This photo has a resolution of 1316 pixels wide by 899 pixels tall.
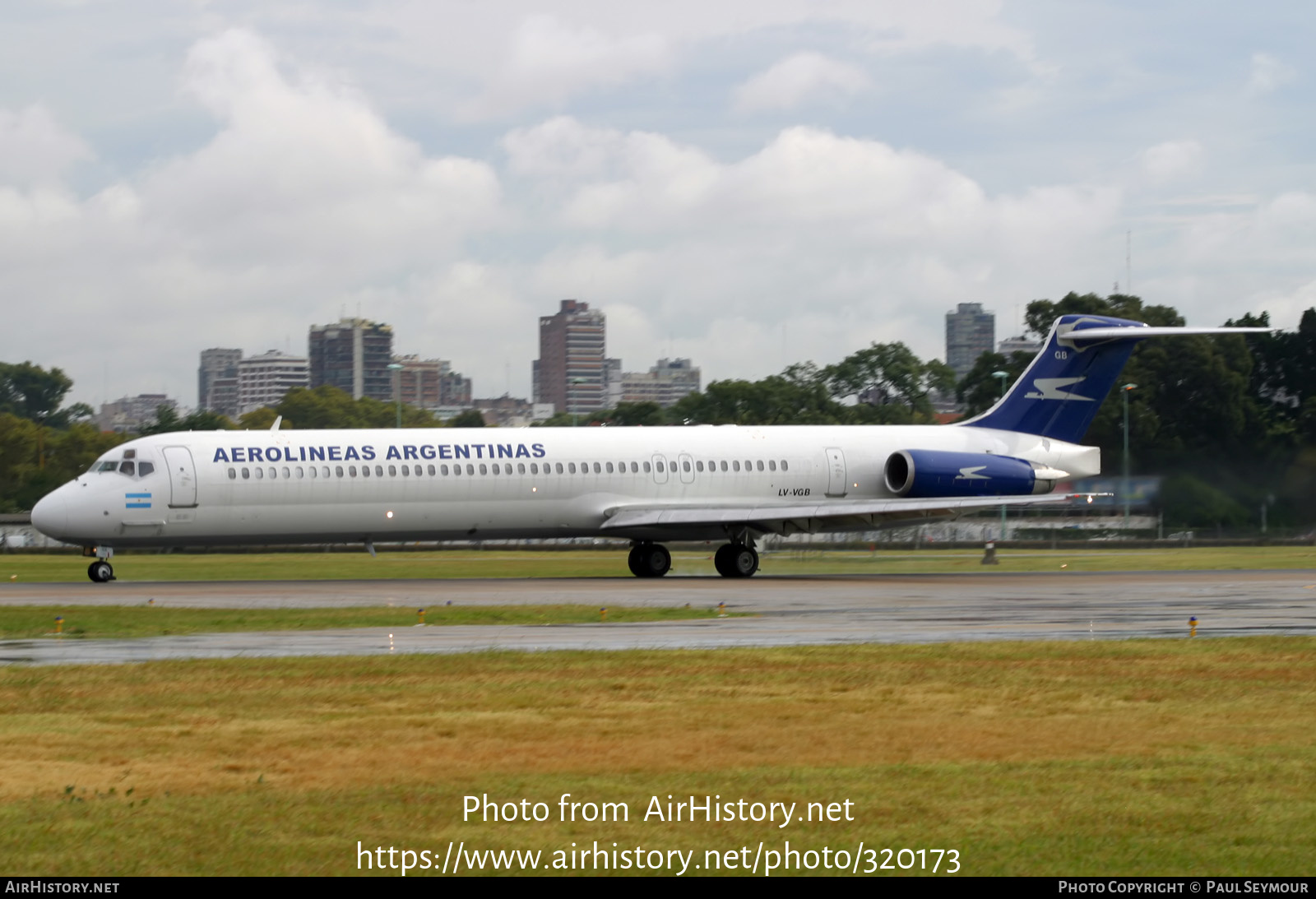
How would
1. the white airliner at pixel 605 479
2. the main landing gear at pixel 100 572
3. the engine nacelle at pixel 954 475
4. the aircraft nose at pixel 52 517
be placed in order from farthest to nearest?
1. the engine nacelle at pixel 954 475
2. the white airliner at pixel 605 479
3. the main landing gear at pixel 100 572
4. the aircraft nose at pixel 52 517

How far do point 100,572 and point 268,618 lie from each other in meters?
12.3

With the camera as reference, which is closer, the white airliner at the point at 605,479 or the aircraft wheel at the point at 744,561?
the white airliner at the point at 605,479

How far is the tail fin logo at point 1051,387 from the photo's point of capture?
4450 cm

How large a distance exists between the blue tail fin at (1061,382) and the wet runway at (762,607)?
5.78 m

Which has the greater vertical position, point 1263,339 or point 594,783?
point 1263,339

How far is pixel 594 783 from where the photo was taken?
36.8 feet

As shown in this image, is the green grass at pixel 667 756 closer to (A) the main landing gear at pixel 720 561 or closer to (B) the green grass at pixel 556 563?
(A) the main landing gear at pixel 720 561

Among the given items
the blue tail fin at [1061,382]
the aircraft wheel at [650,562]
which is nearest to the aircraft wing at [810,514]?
the aircraft wheel at [650,562]

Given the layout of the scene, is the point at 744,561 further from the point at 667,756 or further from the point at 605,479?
the point at 667,756

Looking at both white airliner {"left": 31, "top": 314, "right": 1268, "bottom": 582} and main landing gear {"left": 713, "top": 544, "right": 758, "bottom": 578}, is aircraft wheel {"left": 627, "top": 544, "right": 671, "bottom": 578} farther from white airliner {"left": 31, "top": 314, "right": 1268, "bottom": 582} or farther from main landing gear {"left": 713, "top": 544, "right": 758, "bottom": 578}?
main landing gear {"left": 713, "top": 544, "right": 758, "bottom": 578}

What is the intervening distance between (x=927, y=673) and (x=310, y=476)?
22433mm
